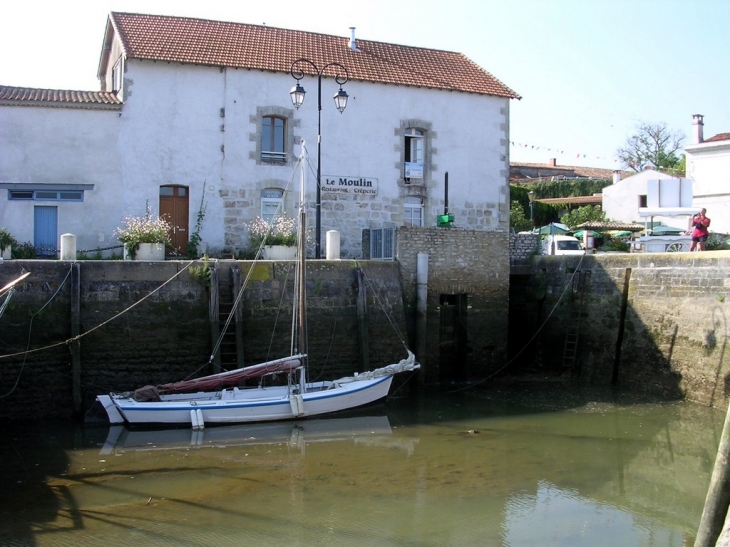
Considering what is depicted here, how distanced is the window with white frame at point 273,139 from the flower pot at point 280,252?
14.7ft

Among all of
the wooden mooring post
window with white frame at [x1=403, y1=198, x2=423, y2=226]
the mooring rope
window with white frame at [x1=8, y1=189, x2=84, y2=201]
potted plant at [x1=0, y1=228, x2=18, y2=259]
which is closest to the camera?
the wooden mooring post

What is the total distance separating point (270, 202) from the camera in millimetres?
20734

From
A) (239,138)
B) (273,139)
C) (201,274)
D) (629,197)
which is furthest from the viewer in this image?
(629,197)

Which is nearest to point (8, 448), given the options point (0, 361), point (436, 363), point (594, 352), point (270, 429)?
point (0, 361)

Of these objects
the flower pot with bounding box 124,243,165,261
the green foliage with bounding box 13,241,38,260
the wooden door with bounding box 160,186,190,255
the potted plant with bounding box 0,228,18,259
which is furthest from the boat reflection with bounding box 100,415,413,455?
the wooden door with bounding box 160,186,190,255

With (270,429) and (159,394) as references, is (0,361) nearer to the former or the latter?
(159,394)

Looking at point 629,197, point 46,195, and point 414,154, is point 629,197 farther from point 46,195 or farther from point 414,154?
point 46,195

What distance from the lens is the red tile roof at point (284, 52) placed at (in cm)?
2025

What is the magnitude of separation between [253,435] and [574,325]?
8759mm

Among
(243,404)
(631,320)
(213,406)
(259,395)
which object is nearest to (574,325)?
(631,320)

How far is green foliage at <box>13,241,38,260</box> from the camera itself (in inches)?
703

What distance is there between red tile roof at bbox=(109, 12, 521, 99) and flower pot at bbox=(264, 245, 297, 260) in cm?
594

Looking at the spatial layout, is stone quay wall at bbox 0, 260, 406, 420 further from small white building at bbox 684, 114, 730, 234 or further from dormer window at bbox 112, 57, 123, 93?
small white building at bbox 684, 114, 730, 234

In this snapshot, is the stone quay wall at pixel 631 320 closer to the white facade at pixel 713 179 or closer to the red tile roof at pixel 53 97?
the red tile roof at pixel 53 97
